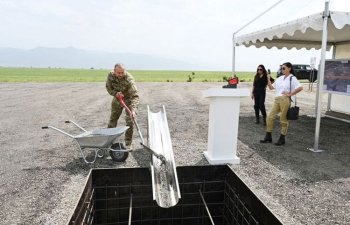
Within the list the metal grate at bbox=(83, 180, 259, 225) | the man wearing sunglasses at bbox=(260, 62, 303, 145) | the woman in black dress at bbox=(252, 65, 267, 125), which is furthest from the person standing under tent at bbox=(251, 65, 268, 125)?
the metal grate at bbox=(83, 180, 259, 225)

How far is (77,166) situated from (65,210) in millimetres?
1584

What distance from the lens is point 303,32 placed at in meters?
6.43

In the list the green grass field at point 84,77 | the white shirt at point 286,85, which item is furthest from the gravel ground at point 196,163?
the green grass field at point 84,77

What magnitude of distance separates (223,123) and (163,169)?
1.38 meters

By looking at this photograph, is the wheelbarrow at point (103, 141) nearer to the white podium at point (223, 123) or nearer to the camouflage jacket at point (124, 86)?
the camouflage jacket at point (124, 86)

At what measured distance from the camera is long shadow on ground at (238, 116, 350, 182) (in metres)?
5.38

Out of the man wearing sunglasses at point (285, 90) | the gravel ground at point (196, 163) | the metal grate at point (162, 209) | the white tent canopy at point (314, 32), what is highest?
the white tent canopy at point (314, 32)

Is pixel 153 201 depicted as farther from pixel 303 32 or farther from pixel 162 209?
pixel 303 32

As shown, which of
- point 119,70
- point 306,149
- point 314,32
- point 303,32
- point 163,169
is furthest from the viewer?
point 314,32

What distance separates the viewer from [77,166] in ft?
17.3

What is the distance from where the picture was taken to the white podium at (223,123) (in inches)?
206

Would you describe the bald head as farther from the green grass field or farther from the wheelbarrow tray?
the green grass field

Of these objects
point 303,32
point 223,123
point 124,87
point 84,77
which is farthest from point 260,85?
point 84,77

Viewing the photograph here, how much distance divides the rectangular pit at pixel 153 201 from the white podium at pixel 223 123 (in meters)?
0.46
